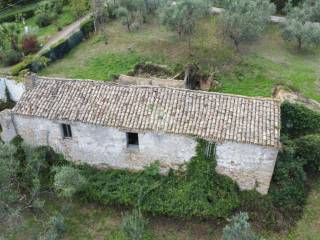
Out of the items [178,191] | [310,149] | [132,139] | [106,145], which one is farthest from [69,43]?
[310,149]

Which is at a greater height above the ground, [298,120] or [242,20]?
[242,20]

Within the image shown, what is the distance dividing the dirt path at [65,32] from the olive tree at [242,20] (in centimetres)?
1378

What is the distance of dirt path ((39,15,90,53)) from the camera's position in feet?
117

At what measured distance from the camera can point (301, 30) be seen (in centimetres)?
3222

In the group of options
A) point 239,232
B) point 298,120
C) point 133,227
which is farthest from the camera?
point 298,120

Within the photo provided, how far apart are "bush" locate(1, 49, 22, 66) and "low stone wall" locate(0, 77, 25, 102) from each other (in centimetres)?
689

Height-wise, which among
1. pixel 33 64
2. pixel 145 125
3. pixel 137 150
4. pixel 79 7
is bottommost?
pixel 33 64

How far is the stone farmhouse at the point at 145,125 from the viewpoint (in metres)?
18.9

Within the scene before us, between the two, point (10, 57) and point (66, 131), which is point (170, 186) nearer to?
point (66, 131)

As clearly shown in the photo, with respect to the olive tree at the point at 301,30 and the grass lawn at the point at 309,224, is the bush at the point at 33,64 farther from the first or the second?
the grass lawn at the point at 309,224

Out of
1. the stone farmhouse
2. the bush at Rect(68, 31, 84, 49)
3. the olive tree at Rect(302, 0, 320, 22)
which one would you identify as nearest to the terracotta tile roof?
the stone farmhouse

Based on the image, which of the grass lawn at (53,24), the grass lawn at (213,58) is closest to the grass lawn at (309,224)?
the grass lawn at (213,58)

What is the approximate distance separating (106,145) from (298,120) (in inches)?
449

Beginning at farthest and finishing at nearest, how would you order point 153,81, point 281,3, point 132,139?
point 281,3
point 153,81
point 132,139
